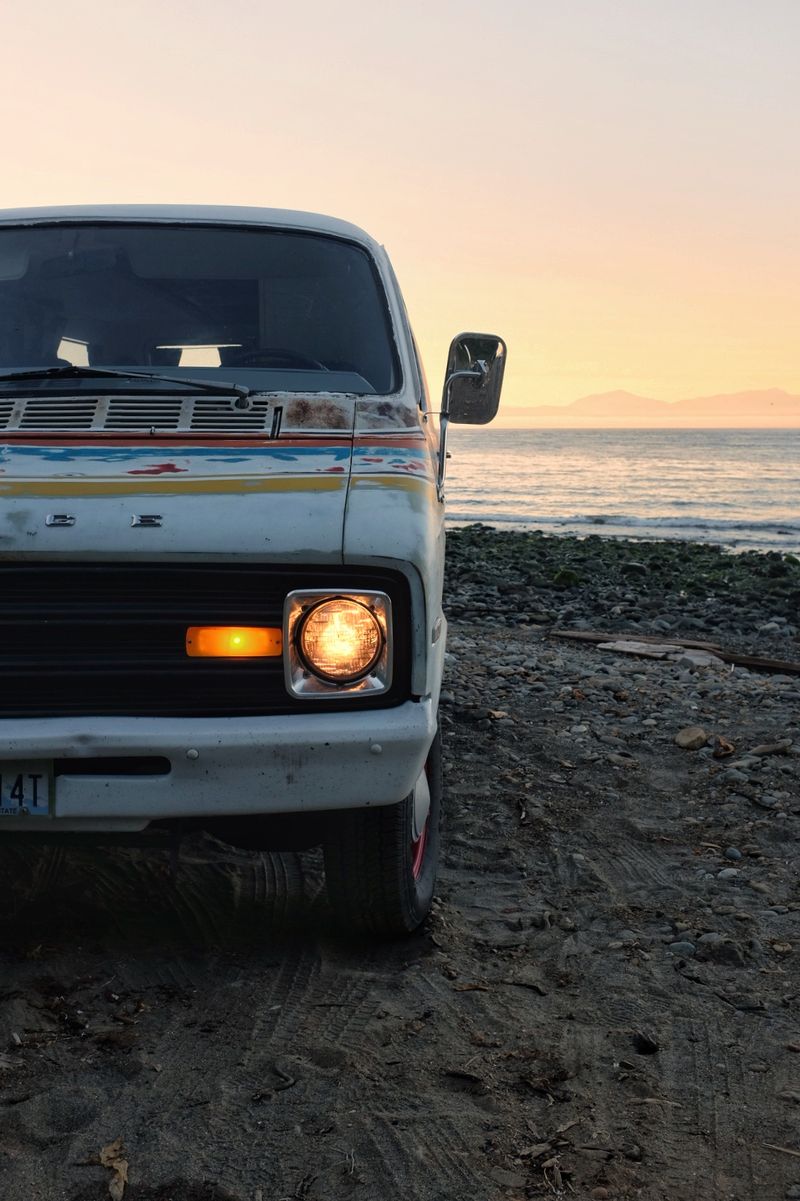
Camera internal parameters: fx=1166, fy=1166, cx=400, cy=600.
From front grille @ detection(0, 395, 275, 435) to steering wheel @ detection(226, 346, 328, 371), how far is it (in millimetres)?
409

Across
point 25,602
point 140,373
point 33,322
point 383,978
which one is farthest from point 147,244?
point 383,978

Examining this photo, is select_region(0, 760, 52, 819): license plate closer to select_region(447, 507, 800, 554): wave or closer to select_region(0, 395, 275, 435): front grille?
select_region(0, 395, 275, 435): front grille

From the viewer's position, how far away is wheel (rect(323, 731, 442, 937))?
10.7ft

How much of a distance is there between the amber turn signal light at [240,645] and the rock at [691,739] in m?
3.70

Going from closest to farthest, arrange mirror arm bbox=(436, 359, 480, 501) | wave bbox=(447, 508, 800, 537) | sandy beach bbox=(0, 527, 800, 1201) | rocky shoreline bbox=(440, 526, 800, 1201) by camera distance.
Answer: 1. sandy beach bbox=(0, 527, 800, 1201)
2. rocky shoreline bbox=(440, 526, 800, 1201)
3. mirror arm bbox=(436, 359, 480, 501)
4. wave bbox=(447, 508, 800, 537)

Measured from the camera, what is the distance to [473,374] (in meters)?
4.75

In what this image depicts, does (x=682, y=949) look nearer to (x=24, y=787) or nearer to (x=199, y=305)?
(x=24, y=787)

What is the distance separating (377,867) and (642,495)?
130ft

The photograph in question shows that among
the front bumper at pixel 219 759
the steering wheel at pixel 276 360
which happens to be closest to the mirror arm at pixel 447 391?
the steering wheel at pixel 276 360

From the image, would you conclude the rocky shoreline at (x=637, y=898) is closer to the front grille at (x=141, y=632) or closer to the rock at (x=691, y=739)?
the rock at (x=691, y=739)

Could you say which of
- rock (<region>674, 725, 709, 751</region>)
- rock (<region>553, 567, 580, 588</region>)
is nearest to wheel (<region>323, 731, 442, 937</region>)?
rock (<region>674, 725, 709, 751</region>)

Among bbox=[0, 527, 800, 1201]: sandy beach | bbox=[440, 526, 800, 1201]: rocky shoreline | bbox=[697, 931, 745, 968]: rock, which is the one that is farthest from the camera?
bbox=[697, 931, 745, 968]: rock

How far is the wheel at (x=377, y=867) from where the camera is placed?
3270mm

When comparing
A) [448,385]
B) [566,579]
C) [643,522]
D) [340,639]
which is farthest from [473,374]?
[643,522]
